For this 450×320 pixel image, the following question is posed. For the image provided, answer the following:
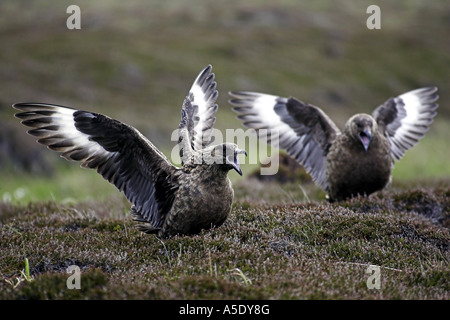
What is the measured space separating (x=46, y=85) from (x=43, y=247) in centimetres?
2399

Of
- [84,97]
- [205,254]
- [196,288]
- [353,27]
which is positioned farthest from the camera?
[353,27]

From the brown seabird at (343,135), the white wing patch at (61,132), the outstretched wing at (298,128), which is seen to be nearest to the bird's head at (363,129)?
the brown seabird at (343,135)

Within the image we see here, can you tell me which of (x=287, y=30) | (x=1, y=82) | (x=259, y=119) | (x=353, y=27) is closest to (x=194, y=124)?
(x=259, y=119)

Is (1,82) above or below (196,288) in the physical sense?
above

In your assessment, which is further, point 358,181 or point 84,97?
point 84,97

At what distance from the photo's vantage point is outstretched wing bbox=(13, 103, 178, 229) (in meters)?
5.54

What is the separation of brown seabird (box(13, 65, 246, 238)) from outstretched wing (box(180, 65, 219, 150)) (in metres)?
0.74

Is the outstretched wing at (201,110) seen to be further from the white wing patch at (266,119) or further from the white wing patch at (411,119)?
the white wing patch at (411,119)

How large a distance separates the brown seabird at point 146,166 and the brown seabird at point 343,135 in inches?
99.8

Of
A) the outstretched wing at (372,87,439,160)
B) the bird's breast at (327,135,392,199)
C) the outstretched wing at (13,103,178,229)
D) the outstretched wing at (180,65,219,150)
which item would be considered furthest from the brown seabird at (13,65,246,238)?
the outstretched wing at (372,87,439,160)

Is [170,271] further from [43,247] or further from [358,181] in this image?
[358,181]

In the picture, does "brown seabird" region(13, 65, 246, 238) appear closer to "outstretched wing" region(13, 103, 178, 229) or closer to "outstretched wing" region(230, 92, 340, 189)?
"outstretched wing" region(13, 103, 178, 229)

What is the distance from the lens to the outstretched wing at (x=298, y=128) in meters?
8.21

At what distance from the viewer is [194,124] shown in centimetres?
701
